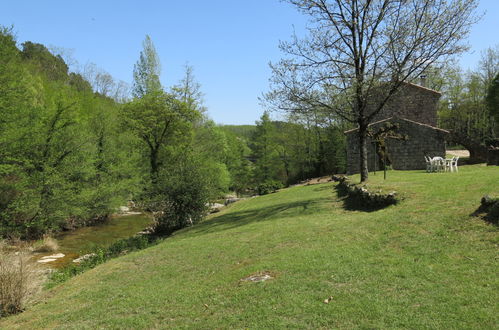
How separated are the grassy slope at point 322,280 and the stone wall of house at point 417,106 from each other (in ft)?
67.3

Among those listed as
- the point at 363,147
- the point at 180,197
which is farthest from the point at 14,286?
the point at 363,147

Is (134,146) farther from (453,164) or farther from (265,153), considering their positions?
(453,164)

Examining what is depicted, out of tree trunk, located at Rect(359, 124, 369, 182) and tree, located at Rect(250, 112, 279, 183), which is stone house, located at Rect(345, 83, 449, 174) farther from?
tree, located at Rect(250, 112, 279, 183)

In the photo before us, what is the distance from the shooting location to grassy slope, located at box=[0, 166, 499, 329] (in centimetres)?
480

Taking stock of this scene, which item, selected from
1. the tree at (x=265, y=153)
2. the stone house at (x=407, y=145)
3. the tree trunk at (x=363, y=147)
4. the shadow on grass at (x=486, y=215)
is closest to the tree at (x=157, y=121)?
the stone house at (x=407, y=145)

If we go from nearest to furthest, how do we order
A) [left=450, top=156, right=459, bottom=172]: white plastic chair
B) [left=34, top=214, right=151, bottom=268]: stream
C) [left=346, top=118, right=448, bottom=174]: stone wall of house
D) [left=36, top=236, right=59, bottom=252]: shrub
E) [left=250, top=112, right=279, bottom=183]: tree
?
[left=34, top=214, right=151, bottom=268]: stream < [left=36, top=236, right=59, bottom=252]: shrub < [left=450, top=156, right=459, bottom=172]: white plastic chair < [left=346, top=118, right=448, bottom=174]: stone wall of house < [left=250, top=112, right=279, bottom=183]: tree

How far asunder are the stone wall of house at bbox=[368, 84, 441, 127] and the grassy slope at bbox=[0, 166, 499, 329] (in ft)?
67.3

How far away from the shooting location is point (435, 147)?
2611 cm

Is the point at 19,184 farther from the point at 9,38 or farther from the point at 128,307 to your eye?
the point at 128,307

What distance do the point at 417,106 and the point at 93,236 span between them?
28457mm

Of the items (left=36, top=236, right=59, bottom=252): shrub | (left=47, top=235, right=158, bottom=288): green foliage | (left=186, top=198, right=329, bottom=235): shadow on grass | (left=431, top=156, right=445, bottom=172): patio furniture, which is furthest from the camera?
(left=431, top=156, right=445, bottom=172): patio furniture

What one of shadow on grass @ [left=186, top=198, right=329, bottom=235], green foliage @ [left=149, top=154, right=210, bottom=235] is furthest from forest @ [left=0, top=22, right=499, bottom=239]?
shadow on grass @ [left=186, top=198, right=329, bottom=235]

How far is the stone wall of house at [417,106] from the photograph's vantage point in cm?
2994

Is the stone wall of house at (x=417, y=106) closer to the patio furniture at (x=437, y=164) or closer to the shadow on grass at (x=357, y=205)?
the patio furniture at (x=437, y=164)
